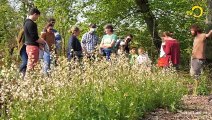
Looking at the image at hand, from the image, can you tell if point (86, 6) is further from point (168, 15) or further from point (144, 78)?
point (144, 78)

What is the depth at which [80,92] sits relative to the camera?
5.86 m

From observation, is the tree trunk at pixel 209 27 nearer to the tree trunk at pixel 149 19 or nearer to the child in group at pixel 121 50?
the child in group at pixel 121 50

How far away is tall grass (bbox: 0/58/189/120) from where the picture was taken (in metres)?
5.04

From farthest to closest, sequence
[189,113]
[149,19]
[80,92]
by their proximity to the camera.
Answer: [149,19]
[189,113]
[80,92]

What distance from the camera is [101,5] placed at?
70.4ft

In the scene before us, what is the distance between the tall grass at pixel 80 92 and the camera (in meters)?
5.04

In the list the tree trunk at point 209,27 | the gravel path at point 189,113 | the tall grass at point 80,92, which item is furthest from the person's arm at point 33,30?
the tree trunk at point 209,27

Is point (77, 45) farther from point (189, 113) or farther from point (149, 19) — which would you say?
point (149, 19)

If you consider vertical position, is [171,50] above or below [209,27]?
below

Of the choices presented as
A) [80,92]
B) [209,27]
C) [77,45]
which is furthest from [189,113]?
[209,27]

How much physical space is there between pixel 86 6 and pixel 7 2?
24.8m

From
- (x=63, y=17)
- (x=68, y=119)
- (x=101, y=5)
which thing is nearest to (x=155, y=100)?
(x=68, y=119)

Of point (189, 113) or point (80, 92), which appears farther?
point (189, 113)

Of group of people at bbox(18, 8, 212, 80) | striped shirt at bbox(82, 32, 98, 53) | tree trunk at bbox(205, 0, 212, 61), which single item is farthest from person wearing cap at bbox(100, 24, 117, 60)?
tree trunk at bbox(205, 0, 212, 61)
